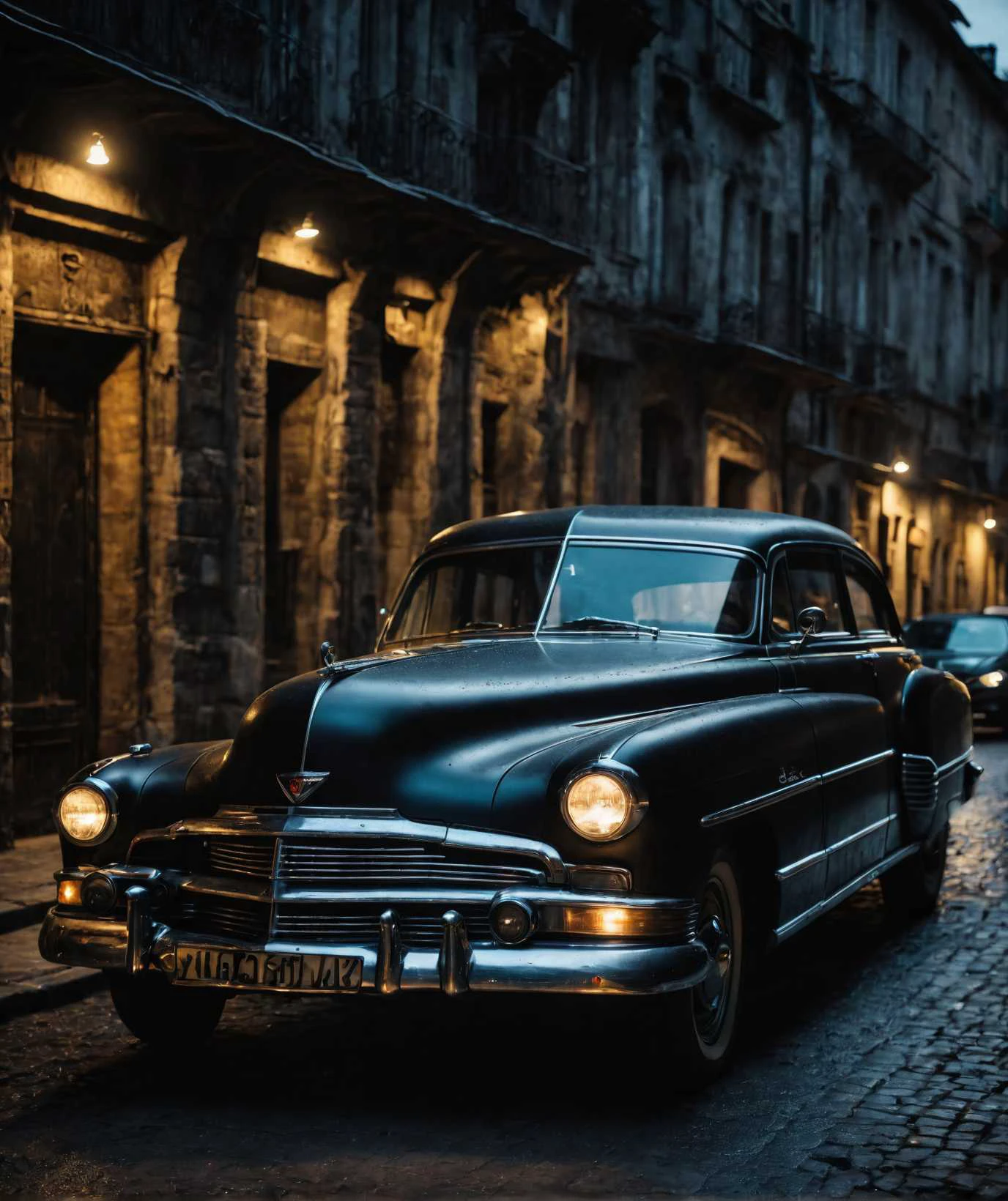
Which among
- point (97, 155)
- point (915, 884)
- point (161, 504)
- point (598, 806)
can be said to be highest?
point (97, 155)

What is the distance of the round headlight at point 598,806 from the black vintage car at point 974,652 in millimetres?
15860

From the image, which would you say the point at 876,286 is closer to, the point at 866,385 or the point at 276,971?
the point at 866,385

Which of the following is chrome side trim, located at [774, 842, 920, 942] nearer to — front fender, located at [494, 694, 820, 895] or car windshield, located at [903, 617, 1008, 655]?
front fender, located at [494, 694, 820, 895]

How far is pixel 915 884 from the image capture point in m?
8.95

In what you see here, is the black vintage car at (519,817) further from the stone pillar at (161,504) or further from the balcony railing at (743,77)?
the balcony railing at (743,77)

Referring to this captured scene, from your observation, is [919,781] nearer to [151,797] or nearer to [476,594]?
[476,594]

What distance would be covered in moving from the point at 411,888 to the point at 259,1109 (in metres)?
0.87

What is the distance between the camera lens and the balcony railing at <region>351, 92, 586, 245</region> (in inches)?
642

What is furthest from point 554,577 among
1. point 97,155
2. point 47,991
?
point 97,155

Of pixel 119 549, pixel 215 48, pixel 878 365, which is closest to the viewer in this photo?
pixel 119 549

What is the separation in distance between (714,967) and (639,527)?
2.09m

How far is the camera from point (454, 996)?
5.25 m

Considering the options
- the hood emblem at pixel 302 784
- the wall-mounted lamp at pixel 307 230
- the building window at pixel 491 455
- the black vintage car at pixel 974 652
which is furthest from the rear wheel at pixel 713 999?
the black vintage car at pixel 974 652

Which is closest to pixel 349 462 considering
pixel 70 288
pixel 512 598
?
pixel 70 288
